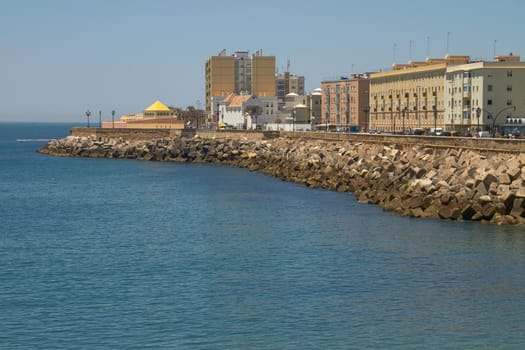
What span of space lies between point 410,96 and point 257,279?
3704 inches

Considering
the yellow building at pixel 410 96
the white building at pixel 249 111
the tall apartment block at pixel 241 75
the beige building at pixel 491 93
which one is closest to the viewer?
the beige building at pixel 491 93

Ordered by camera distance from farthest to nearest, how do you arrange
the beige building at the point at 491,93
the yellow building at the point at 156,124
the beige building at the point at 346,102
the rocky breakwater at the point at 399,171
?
1. the yellow building at the point at 156,124
2. the beige building at the point at 346,102
3. the beige building at the point at 491,93
4. the rocky breakwater at the point at 399,171

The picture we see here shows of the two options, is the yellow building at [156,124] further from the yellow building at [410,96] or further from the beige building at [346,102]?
the yellow building at [410,96]

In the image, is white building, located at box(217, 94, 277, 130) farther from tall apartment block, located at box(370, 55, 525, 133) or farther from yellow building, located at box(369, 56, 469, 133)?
tall apartment block, located at box(370, 55, 525, 133)

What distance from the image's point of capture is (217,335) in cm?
2936

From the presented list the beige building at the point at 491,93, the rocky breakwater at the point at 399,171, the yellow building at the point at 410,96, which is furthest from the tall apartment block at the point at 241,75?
the beige building at the point at 491,93

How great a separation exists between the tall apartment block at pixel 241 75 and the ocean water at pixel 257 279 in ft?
415

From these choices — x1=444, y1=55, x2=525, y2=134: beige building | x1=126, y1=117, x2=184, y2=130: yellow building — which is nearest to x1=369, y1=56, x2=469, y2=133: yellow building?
x1=444, y1=55, x2=525, y2=134: beige building

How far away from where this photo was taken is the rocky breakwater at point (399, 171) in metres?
50.5

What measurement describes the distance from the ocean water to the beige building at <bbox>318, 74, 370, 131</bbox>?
8671 centimetres

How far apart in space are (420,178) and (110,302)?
30789mm

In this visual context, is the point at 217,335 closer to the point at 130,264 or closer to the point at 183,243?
the point at 130,264

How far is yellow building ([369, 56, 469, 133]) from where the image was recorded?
119 meters

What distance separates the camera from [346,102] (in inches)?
5984
